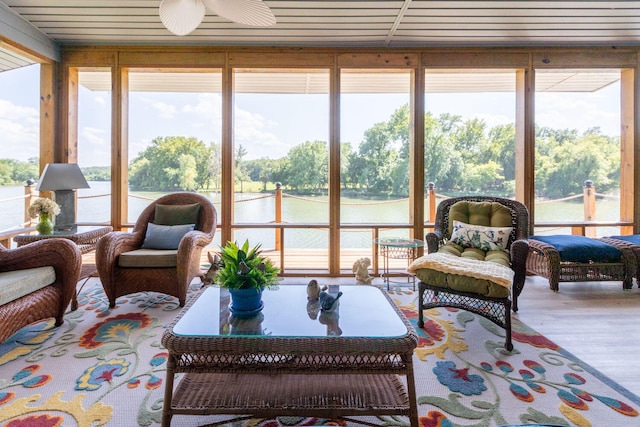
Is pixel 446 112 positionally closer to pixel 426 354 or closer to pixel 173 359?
pixel 426 354

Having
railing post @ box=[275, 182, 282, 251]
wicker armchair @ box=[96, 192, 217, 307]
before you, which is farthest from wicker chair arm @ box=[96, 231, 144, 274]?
railing post @ box=[275, 182, 282, 251]

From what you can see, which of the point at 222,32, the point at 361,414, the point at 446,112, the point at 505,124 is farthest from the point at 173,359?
the point at 505,124

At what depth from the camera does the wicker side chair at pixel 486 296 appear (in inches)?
101

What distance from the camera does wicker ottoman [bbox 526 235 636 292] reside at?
357 centimetres

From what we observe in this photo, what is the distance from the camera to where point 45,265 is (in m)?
2.72

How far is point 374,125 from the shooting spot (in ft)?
15.4

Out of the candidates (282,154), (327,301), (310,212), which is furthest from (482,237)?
(282,154)

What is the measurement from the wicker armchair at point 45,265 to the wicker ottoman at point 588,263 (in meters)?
4.35

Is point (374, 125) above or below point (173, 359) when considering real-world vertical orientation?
above

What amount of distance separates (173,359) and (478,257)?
2.66 m

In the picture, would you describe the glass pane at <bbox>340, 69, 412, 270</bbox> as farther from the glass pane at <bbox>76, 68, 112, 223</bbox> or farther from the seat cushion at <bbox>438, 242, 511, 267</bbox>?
the glass pane at <bbox>76, 68, 112, 223</bbox>

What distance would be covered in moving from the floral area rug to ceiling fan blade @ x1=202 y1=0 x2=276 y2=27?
7.74ft

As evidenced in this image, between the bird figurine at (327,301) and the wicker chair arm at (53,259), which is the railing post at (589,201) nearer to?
the bird figurine at (327,301)

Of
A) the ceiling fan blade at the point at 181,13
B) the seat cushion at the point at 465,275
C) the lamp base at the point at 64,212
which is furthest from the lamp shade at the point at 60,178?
the seat cushion at the point at 465,275
